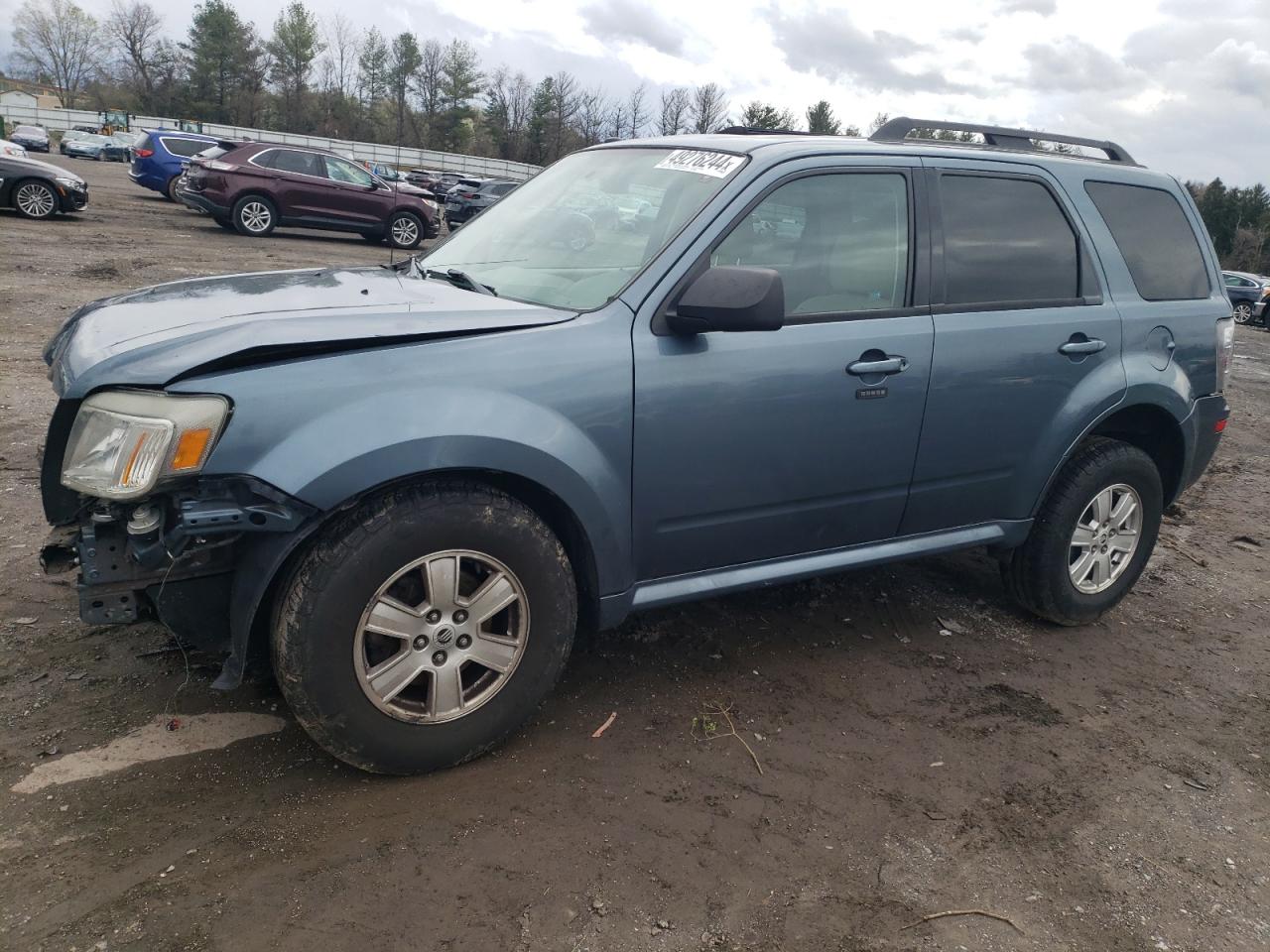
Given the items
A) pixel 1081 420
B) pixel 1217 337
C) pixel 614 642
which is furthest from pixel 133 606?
pixel 1217 337

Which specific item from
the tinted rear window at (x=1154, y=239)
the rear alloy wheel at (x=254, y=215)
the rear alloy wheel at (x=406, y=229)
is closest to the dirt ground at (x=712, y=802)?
the tinted rear window at (x=1154, y=239)

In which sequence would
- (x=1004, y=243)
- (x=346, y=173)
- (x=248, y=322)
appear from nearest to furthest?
(x=248, y=322), (x=1004, y=243), (x=346, y=173)

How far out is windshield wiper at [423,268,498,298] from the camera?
10.5 ft

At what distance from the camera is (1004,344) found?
3584 mm

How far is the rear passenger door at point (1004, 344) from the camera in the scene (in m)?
3.51

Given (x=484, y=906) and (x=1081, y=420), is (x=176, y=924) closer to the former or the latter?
(x=484, y=906)

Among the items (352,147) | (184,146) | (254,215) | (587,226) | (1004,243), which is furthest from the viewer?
(352,147)

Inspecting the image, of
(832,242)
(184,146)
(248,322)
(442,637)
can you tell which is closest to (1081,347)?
(832,242)

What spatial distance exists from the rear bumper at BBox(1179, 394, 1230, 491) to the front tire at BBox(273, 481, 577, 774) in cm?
311

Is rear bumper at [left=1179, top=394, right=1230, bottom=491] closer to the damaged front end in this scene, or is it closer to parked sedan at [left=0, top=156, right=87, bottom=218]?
the damaged front end

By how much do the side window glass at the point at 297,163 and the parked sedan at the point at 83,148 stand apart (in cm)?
3635

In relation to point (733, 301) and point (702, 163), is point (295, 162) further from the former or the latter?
point (733, 301)

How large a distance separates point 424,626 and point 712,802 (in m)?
1.01

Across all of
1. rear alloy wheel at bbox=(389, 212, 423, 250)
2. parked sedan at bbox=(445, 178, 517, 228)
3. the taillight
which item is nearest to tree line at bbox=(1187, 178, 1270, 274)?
parked sedan at bbox=(445, 178, 517, 228)
